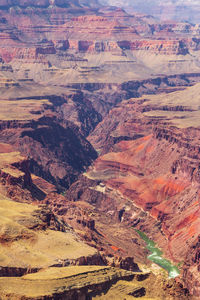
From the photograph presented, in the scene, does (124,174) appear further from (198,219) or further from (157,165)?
(198,219)

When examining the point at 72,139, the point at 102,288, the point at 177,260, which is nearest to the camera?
the point at 102,288

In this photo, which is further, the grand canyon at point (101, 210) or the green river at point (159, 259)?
the green river at point (159, 259)

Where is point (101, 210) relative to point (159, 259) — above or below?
below

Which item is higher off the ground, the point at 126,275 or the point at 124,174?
the point at 126,275

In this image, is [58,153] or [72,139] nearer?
[58,153]

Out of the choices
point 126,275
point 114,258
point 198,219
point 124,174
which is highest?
point 126,275

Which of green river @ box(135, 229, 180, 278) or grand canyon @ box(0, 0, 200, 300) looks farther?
green river @ box(135, 229, 180, 278)

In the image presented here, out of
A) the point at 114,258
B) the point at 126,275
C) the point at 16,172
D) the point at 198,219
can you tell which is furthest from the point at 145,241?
the point at 126,275

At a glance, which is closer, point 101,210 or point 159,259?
point 159,259
